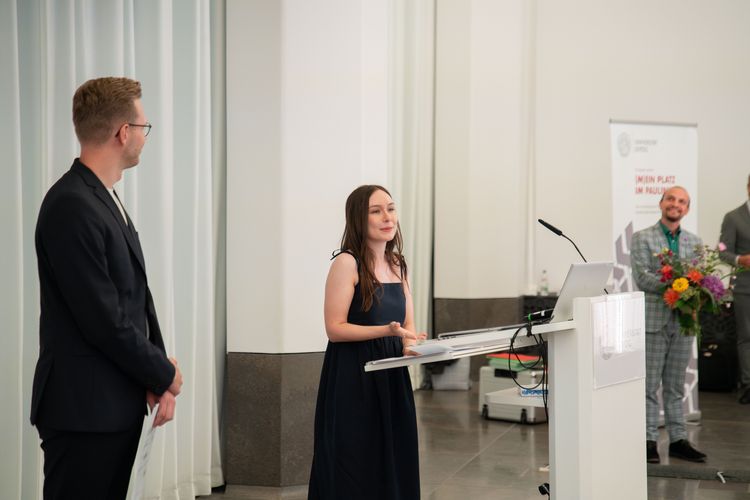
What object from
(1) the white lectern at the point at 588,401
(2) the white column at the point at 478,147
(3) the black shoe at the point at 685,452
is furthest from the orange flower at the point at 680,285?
(2) the white column at the point at 478,147

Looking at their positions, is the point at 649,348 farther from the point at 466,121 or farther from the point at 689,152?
the point at 466,121

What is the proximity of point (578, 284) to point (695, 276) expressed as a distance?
7.65 ft

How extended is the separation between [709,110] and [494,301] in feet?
10.0

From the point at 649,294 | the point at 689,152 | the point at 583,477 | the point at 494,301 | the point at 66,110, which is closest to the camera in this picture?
the point at 583,477

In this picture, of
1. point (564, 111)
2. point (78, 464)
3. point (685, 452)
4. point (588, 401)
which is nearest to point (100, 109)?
point (78, 464)

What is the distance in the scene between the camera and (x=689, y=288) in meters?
5.50

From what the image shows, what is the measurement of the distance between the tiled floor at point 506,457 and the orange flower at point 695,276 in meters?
1.16

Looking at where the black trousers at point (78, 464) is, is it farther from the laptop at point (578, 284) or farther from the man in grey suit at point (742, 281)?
the man in grey suit at point (742, 281)

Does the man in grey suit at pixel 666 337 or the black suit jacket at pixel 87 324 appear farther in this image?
the man in grey suit at pixel 666 337

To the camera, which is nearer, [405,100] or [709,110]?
[405,100]

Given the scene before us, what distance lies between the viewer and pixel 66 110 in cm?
369

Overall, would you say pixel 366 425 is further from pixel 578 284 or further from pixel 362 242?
pixel 578 284

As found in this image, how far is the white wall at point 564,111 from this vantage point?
29.4ft

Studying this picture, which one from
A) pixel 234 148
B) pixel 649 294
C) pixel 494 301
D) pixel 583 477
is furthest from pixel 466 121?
pixel 583 477
